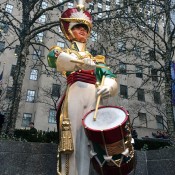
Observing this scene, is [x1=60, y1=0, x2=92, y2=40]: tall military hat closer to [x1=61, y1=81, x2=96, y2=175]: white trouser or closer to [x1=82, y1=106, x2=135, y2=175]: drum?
[x1=61, y1=81, x2=96, y2=175]: white trouser

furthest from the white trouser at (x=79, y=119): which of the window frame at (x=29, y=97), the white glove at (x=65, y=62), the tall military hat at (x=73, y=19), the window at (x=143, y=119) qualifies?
the window frame at (x=29, y=97)

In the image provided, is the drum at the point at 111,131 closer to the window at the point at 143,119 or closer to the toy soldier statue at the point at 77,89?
the toy soldier statue at the point at 77,89

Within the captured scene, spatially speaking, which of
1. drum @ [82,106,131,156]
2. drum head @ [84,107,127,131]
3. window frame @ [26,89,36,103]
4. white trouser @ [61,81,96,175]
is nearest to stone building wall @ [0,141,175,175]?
white trouser @ [61,81,96,175]

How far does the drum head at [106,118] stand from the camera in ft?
13.8

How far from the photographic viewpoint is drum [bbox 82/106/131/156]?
4113 mm

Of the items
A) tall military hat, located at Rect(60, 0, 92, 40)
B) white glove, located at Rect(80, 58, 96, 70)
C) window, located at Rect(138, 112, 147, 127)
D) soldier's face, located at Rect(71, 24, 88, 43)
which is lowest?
window, located at Rect(138, 112, 147, 127)

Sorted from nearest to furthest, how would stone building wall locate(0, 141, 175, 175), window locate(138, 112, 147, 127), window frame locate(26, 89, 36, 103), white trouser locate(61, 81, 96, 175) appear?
1. white trouser locate(61, 81, 96, 175)
2. stone building wall locate(0, 141, 175, 175)
3. window locate(138, 112, 147, 127)
4. window frame locate(26, 89, 36, 103)

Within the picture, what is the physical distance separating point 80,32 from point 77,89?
119 cm

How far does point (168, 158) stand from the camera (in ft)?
19.5

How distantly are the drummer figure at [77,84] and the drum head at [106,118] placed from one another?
372 mm

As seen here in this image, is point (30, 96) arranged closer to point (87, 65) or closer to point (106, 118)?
point (87, 65)

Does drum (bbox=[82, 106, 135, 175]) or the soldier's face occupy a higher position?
the soldier's face

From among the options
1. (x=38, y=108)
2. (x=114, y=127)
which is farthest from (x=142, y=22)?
(x=38, y=108)

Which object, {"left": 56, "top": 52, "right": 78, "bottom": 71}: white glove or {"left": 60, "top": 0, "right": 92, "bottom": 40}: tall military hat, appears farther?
{"left": 60, "top": 0, "right": 92, "bottom": 40}: tall military hat
